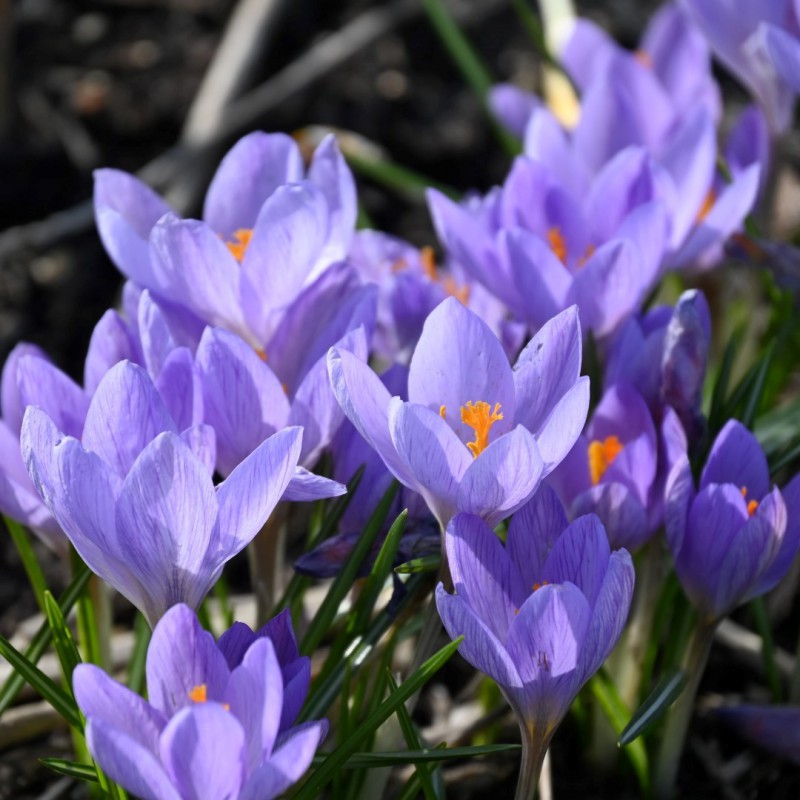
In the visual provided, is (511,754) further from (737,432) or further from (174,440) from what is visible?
(174,440)

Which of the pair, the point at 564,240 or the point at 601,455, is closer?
the point at 601,455

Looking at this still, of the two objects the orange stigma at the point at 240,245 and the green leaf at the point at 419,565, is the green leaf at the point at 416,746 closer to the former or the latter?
the green leaf at the point at 419,565

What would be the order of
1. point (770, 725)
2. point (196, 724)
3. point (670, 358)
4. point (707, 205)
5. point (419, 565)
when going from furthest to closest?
point (707, 205) → point (770, 725) → point (670, 358) → point (419, 565) → point (196, 724)

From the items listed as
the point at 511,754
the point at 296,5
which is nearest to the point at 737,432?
the point at 511,754

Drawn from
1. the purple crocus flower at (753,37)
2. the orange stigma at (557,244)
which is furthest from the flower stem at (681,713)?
the purple crocus flower at (753,37)

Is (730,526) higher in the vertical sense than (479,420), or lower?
lower

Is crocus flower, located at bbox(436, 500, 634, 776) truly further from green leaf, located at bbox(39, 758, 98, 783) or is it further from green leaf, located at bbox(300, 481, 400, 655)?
green leaf, located at bbox(39, 758, 98, 783)

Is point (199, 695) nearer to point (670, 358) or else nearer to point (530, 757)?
point (530, 757)

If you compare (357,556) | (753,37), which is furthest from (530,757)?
(753,37)
